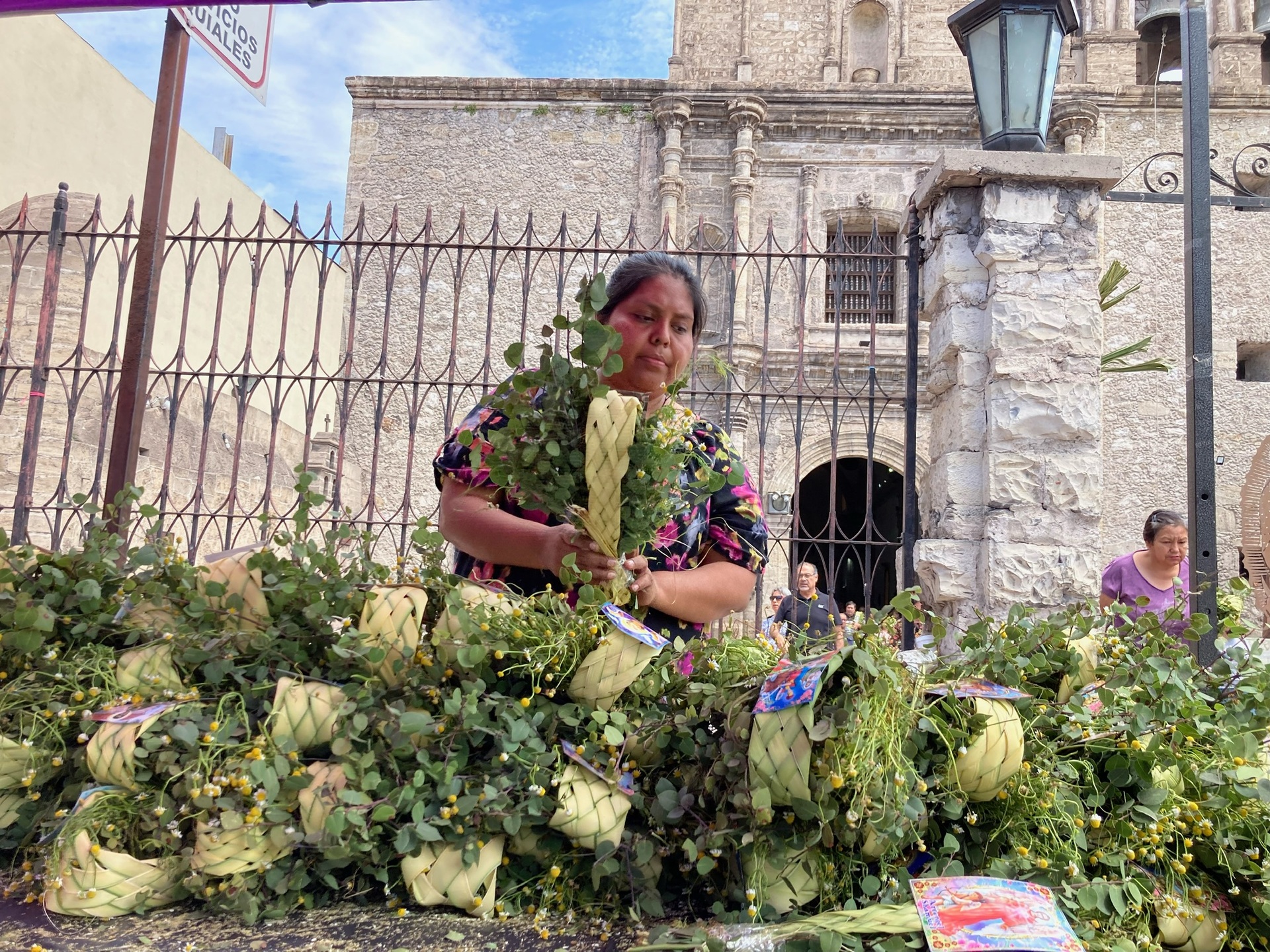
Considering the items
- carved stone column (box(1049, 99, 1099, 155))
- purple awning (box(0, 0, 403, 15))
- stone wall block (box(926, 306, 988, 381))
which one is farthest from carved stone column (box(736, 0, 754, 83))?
purple awning (box(0, 0, 403, 15))

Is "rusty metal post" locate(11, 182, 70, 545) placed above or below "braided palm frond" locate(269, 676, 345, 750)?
above

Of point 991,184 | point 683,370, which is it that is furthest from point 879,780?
point 991,184

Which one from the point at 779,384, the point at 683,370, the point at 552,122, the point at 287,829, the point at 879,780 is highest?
the point at 552,122

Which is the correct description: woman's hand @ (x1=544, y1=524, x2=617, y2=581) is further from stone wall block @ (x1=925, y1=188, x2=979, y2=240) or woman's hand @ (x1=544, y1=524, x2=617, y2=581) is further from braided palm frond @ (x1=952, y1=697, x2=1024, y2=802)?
stone wall block @ (x1=925, y1=188, x2=979, y2=240)

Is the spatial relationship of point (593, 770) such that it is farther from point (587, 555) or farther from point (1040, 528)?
point (1040, 528)

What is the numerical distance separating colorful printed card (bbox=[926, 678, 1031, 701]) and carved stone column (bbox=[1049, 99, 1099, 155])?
11.3 meters

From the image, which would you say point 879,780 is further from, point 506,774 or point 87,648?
point 87,648

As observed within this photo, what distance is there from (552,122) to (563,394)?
37.3ft

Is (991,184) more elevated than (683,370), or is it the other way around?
(991,184)

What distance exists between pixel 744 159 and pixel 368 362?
526 cm

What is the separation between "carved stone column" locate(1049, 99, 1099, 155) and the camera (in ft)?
34.9

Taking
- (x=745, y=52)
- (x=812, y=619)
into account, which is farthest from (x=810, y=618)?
(x=745, y=52)

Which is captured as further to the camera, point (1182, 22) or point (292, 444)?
point (292, 444)

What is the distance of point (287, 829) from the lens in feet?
3.37
